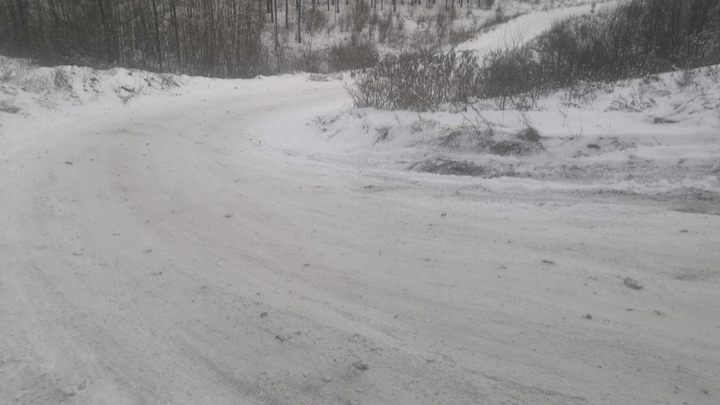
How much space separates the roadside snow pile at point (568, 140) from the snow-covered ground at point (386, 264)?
0.04 meters

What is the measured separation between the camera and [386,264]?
11.9ft

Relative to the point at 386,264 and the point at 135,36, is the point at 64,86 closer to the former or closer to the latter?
the point at 386,264

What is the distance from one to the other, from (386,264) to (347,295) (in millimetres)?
566

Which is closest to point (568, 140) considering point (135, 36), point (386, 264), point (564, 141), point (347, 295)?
point (564, 141)

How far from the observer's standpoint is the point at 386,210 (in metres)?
4.83

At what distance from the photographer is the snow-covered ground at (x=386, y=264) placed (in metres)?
2.38

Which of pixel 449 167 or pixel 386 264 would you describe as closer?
pixel 386 264

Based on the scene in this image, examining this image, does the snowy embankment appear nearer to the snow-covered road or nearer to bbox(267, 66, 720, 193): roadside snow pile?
bbox(267, 66, 720, 193): roadside snow pile

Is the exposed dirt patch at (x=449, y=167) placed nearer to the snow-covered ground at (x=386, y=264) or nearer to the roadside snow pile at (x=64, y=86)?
the snow-covered ground at (x=386, y=264)

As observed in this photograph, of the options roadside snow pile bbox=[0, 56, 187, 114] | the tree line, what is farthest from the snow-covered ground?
the tree line

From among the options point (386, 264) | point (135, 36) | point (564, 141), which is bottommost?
point (386, 264)

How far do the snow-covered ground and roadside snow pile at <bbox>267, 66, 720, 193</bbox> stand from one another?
1.6 inches

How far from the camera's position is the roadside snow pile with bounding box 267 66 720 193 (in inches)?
196

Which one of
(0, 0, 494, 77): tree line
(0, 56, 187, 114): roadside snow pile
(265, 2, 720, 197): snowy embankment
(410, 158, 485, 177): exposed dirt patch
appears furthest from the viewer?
(0, 0, 494, 77): tree line
